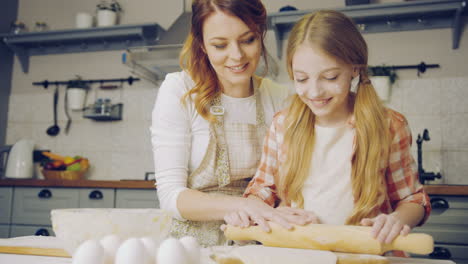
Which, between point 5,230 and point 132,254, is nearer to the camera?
point 132,254

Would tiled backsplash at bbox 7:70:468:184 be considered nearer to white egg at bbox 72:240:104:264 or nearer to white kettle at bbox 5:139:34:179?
white kettle at bbox 5:139:34:179

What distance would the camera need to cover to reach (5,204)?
2.63 m

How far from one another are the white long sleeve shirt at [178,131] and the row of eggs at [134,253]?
1.88ft

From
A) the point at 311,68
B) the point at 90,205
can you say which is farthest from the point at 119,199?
the point at 311,68

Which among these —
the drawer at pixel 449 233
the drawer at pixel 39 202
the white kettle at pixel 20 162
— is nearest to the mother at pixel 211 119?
the drawer at pixel 449 233

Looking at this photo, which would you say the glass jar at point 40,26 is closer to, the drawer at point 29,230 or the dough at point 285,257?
the drawer at point 29,230

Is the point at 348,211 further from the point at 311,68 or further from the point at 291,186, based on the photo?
the point at 311,68

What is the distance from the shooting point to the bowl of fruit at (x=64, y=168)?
279cm

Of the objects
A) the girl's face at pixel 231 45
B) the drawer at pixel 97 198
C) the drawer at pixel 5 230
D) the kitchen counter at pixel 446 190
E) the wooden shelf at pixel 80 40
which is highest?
the wooden shelf at pixel 80 40

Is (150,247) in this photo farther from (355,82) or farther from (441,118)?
(441,118)

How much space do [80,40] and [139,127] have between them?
2.69 ft

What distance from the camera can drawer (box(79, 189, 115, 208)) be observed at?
2451mm

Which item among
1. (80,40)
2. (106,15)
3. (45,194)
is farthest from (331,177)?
(80,40)

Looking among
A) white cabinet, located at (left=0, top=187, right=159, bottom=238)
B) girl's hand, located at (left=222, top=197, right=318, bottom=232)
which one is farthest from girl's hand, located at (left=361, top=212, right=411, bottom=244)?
white cabinet, located at (left=0, top=187, right=159, bottom=238)
